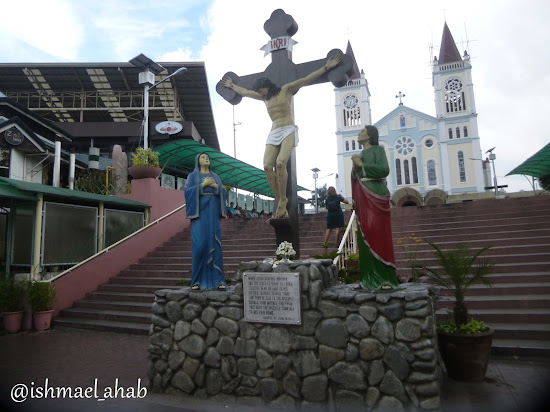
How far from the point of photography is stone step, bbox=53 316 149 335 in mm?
6712

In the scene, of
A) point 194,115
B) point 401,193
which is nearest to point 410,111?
point 401,193

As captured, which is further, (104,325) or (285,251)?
(104,325)

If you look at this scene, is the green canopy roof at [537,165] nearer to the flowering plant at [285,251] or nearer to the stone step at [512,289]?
the stone step at [512,289]

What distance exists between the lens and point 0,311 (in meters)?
7.07

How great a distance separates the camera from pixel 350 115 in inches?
1877

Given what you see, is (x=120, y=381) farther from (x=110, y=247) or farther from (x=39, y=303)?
(x=110, y=247)

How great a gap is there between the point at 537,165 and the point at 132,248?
18.6m

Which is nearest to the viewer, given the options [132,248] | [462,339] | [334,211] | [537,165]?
[462,339]

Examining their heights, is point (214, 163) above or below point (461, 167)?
below

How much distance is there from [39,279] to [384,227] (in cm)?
759

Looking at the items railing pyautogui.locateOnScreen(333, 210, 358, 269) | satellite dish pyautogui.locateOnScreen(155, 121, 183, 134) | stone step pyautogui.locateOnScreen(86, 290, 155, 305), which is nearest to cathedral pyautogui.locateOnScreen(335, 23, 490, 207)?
satellite dish pyautogui.locateOnScreen(155, 121, 183, 134)

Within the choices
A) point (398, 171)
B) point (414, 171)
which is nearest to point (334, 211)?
point (398, 171)

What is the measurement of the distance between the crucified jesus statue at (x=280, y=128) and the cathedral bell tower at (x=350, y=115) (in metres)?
40.9

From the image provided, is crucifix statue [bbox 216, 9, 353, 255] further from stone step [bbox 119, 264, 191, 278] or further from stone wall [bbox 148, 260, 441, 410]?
stone step [bbox 119, 264, 191, 278]
